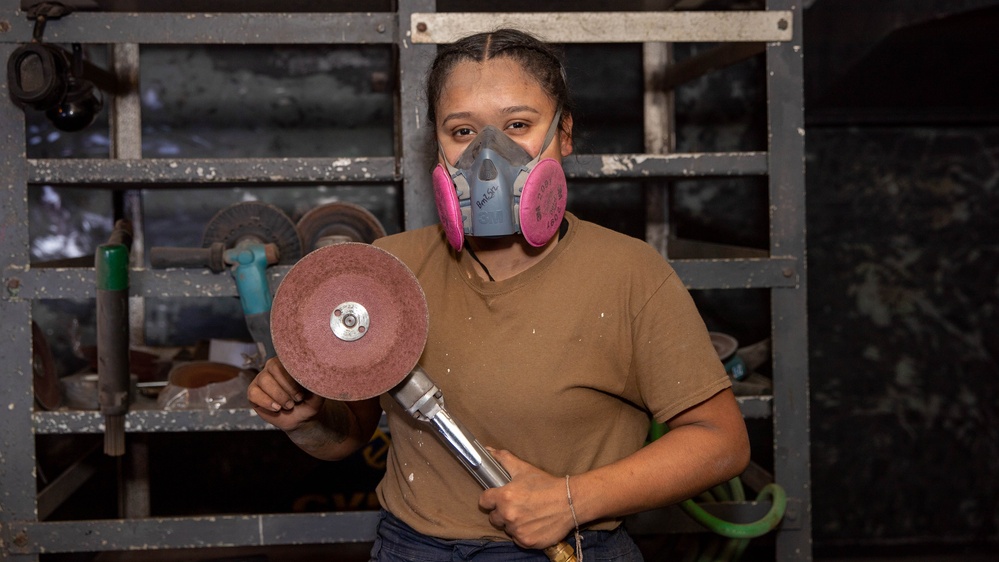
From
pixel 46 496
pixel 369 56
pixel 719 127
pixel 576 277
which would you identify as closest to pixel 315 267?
pixel 576 277

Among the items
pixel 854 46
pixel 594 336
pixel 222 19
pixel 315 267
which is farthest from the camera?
pixel 854 46

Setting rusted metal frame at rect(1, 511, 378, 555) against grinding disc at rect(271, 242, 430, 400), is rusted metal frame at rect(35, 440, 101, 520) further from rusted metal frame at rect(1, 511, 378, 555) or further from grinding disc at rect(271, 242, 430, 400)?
grinding disc at rect(271, 242, 430, 400)

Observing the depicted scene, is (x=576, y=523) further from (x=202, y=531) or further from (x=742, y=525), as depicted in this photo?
(x=202, y=531)

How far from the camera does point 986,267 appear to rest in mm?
3506

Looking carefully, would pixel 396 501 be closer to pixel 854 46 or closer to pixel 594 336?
pixel 594 336

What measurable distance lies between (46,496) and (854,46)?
3.07m

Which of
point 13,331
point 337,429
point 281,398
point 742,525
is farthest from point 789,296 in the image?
point 13,331

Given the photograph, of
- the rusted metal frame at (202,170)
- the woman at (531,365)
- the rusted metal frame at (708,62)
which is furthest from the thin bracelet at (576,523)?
the rusted metal frame at (708,62)

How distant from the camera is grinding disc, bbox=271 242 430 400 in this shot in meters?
1.27

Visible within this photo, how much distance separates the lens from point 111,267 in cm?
199

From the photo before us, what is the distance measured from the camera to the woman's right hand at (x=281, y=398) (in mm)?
1377

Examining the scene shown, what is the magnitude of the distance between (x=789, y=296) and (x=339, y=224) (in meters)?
1.23

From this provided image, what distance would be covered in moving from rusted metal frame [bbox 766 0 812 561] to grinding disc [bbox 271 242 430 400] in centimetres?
117

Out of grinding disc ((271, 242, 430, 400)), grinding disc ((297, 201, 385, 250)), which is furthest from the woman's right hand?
grinding disc ((297, 201, 385, 250))
